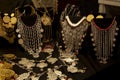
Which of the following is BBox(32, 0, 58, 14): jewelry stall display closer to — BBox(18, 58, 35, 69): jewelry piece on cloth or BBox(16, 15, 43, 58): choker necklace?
BBox(16, 15, 43, 58): choker necklace

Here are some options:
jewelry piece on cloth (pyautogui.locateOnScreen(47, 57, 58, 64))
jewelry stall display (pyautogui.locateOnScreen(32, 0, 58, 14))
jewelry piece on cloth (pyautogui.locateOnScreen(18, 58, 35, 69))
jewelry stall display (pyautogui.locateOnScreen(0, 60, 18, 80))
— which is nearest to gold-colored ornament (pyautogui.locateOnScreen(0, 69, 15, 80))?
jewelry stall display (pyautogui.locateOnScreen(0, 60, 18, 80))

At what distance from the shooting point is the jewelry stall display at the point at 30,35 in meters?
1.37

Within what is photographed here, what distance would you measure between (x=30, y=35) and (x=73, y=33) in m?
0.30

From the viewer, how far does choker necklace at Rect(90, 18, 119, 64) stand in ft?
4.14

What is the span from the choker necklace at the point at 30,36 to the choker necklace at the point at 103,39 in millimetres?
375

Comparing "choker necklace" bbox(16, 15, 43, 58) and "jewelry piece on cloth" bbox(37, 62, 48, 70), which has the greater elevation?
"choker necklace" bbox(16, 15, 43, 58)

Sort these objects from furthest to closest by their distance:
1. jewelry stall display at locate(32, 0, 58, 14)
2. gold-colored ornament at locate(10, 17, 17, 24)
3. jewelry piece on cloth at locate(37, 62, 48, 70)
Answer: jewelry stall display at locate(32, 0, 58, 14) → gold-colored ornament at locate(10, 17, 17, 24) → jewelry piece on cloth at locate(37, 62, 48, 70)

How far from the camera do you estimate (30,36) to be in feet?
4.52

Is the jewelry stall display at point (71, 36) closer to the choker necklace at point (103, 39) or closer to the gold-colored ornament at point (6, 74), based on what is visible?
the choker necklace at point (103, 39)

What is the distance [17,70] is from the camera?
3.82 feet

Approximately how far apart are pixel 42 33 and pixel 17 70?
38 cm

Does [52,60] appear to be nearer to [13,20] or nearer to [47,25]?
[47,25]

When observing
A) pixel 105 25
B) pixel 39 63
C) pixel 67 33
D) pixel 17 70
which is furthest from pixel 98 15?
pixel 17 70

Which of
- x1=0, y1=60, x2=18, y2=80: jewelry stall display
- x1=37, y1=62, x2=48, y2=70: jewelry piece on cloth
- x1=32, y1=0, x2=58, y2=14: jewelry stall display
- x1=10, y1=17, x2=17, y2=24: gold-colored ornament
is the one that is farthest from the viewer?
x1=32, y1=0, x2=58, y2=14: jewelry stall display
